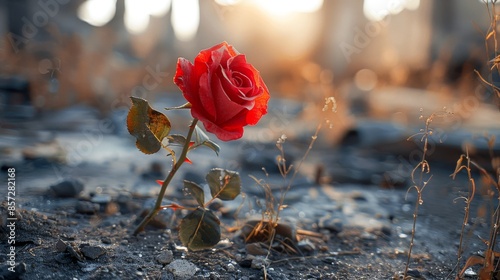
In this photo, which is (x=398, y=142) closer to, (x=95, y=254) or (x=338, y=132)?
(x=338, y=132)

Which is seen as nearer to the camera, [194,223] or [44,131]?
[194,223]

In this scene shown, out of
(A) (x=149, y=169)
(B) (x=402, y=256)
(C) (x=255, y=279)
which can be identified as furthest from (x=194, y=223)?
(A) (x=149, y=169)

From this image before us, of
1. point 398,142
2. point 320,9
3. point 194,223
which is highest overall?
point 320,9

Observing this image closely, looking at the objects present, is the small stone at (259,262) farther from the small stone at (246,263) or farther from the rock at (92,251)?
the rock at (92,251)

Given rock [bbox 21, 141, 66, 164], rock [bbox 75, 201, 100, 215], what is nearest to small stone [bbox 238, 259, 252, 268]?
rock [bbox 75, 201, 100, 215]

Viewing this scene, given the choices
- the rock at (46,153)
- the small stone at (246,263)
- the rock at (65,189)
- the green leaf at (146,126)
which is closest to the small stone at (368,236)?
the small stone at (246,263)

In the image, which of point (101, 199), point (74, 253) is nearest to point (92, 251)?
point (74, 253)

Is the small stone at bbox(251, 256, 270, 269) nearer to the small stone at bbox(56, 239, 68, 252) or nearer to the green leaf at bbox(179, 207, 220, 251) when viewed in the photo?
the green leaf at bbox(179, 207, 220, 251)
